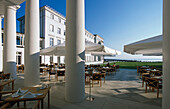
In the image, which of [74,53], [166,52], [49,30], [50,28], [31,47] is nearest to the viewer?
[166,52]

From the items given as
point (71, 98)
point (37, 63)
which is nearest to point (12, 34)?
point (37, 63)

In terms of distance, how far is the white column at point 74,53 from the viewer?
351cm

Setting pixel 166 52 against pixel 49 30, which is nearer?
pixel 166 52

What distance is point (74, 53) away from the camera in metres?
3.52

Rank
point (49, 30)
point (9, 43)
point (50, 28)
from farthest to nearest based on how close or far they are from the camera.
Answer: point (50, 28) → point (49, 30) → point (9, 43)

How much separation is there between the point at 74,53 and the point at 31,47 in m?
3.27

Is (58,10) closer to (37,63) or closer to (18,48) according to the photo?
(18,48)

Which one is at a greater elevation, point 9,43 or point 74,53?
point 9,43

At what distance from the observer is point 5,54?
7242 millimetres

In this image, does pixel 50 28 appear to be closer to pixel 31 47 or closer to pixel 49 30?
pixel 49 30

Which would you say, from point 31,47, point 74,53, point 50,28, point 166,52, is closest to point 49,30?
point 50,28

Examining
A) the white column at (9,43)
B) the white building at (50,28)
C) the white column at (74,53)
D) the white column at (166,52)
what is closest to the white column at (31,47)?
the white column at (74,53)

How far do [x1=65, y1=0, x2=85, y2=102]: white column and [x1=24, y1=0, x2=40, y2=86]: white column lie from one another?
285 centimetres

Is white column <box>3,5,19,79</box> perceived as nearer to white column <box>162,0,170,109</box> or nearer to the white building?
white column <box>162,0,170,109</box>
